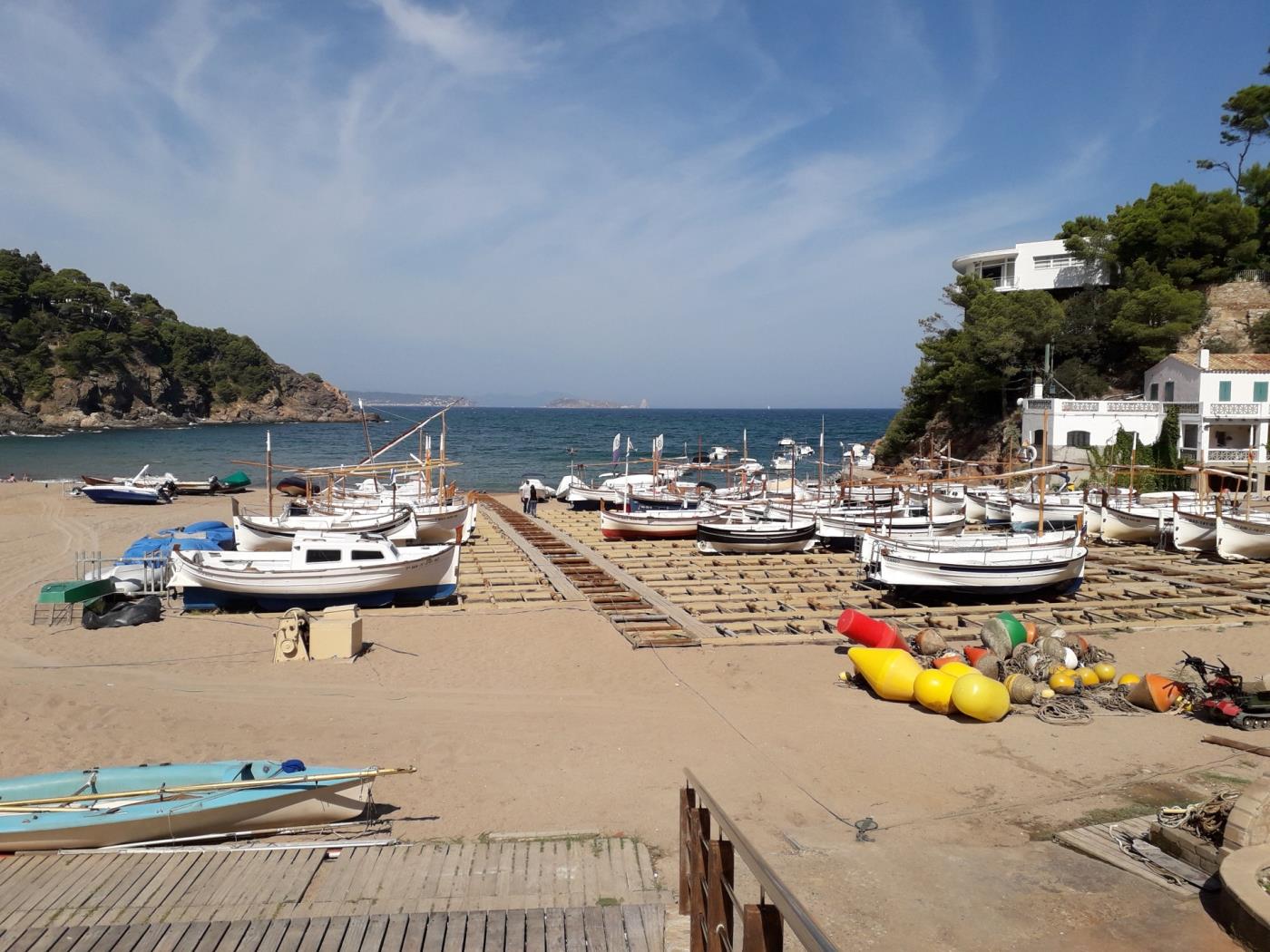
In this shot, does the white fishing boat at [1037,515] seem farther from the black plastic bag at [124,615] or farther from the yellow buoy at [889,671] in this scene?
the black plastic bag at [124,615]

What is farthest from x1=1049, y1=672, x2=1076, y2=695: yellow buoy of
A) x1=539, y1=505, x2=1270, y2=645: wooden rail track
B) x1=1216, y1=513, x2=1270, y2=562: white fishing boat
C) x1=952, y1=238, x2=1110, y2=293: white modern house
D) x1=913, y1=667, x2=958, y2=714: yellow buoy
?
x1=952, y1=238, x2=1110, y2=293: white modern house

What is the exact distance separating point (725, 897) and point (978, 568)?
19488 millimetres

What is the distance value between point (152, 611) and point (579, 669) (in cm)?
1032

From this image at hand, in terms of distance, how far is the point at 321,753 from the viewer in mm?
11664

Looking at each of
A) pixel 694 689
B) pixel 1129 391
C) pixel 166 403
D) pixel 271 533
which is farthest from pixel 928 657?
pixel 166 403

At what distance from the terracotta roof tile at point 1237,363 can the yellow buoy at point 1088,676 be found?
35.4 meters

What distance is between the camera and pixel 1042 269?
202ft

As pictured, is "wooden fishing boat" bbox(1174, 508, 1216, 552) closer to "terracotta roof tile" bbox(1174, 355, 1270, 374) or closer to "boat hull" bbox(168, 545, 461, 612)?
"terracotta roof tile" bbox(1174, 355, 1270, 374)

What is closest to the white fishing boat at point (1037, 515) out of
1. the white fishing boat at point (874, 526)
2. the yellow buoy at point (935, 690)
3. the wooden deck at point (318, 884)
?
the white fishing boat at point (874, 526)

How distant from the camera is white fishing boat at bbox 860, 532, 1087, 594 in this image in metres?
21.9

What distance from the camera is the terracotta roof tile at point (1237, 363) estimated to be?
4216 cm

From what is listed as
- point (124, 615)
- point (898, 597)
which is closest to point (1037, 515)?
point (898, 597)

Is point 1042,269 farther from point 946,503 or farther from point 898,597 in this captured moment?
point 898,597

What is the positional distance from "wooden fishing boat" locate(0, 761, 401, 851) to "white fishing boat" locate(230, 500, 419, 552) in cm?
1691
